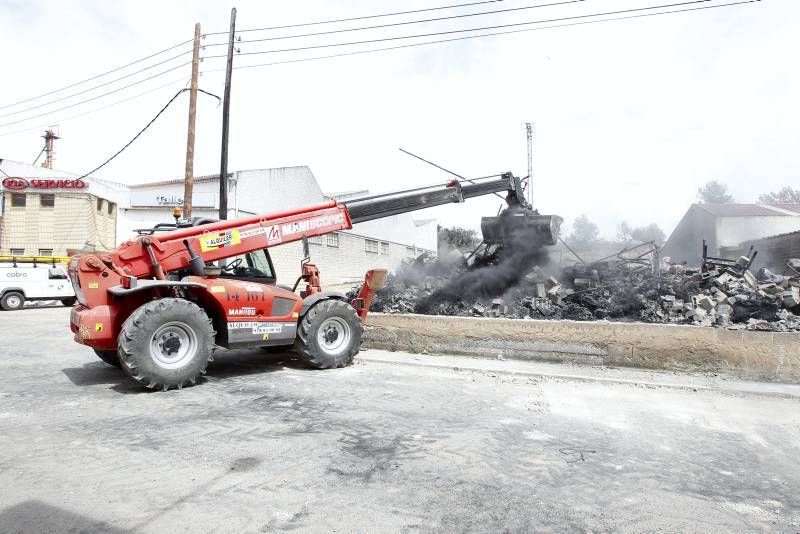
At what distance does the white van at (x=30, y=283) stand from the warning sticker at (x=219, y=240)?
673 inches

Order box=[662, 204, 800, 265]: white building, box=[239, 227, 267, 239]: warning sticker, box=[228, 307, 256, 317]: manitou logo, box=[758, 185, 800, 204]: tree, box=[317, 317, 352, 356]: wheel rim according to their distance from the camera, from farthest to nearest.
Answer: box=[758, 185, 800, 204]: tree, box=[662, 204, 800, 265]: white building, box=[317, 317, 352, 356]: wheel rim, box=[239, 227, 267, 239]: warning sticker, box=[228, 307, 256, 317]: manitou logo

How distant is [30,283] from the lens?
1984 centimetres

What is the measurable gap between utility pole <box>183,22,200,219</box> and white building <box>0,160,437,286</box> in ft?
24.8

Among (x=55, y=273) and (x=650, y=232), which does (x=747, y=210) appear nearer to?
(x=650, y=232)

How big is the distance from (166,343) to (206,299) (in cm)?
83

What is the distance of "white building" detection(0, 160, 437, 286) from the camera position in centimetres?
2372

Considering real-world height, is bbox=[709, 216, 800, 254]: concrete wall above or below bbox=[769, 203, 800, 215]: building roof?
below

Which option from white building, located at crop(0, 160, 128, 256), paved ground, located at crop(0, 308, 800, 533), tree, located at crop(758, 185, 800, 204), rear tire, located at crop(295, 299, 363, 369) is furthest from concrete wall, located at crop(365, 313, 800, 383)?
tree, located at crop(758, 185, 800, 204)

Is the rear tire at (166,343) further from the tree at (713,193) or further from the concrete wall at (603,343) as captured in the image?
the tree at (713,193)

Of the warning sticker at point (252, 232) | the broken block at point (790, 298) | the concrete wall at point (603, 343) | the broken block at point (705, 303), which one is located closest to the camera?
the concrete wall at point (603, 343)

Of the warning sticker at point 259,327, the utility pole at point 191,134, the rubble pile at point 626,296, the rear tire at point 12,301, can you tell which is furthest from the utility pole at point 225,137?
the rear tire at point 12,301

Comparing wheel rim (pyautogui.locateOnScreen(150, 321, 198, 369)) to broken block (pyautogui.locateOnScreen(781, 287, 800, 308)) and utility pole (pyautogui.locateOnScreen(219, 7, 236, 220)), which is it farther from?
broken block (pyautogui.locateOnScreen(781, 287, 800, 308))

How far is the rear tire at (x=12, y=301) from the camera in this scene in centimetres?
1933

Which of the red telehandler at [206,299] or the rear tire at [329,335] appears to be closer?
the red telehandler at [206,299]
